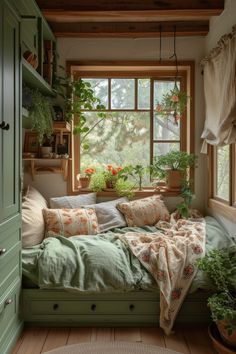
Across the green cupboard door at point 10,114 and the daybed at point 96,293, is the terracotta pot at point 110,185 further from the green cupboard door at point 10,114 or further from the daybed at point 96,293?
the green cupboard door at point 10,114

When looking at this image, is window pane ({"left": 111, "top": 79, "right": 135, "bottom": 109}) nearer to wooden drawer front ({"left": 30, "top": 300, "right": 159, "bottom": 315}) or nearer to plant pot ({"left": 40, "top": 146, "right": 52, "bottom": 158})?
plant pot ({"left": 40, "top": 146, "right": 52, "bottom": 158})

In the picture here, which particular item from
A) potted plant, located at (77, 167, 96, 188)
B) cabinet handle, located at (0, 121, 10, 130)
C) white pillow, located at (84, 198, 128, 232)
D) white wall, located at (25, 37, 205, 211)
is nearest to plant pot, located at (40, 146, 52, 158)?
white wall, located at (25, 37, 205, 211)

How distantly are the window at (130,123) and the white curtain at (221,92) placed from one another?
46cm

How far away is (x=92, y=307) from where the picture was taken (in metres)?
2.25

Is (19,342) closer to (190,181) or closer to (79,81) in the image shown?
(190,181)

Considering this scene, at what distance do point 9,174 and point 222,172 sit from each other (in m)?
2.04

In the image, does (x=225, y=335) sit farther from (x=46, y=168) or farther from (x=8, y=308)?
(x=46, y=168)

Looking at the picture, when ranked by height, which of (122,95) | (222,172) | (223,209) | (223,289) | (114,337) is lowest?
(114,337)

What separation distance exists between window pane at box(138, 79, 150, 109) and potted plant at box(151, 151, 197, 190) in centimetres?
64

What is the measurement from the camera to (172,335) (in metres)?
2.15

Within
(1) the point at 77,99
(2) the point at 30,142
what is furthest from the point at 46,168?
(1) the point at 77,99

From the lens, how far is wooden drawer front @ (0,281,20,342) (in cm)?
179

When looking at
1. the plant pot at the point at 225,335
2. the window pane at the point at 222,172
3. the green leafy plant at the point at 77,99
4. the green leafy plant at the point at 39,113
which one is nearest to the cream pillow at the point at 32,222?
the green leafy plant at the point at 39,113

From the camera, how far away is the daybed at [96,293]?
7.20ft
